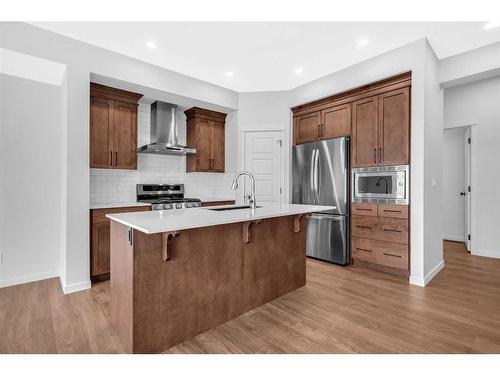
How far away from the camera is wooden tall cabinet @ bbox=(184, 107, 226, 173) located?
4586 mm

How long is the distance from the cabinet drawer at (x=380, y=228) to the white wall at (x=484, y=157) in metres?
2.23

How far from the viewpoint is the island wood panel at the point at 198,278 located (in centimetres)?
177

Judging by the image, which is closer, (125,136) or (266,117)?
(125,136)

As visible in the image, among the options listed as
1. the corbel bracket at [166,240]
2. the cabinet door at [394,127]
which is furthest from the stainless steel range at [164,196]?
the cabinet door at [394,127]

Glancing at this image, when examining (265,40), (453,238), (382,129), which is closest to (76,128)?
(265,40)

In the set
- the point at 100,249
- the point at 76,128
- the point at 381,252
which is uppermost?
the point at 76,128

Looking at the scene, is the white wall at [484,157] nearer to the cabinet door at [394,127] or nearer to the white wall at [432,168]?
the white wall at [432,168]

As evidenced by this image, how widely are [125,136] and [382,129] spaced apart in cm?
346

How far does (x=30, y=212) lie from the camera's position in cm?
319

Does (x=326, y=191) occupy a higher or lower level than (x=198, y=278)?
higher

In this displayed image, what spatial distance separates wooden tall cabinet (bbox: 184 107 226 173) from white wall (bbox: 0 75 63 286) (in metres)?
1.90

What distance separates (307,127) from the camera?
4.39 meters

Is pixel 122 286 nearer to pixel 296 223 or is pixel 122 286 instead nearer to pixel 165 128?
pixel 296 223
